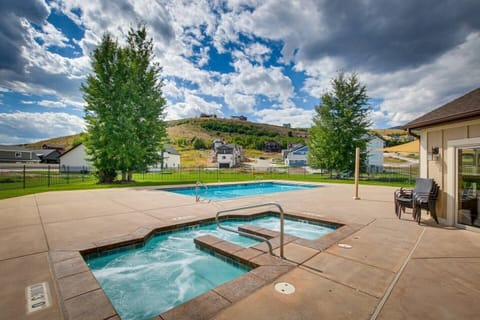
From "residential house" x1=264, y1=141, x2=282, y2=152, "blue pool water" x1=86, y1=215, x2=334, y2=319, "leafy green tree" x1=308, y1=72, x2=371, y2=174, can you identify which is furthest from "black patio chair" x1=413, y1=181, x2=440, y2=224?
"residential house" x1=264, y1=141, x2=282, y2=152

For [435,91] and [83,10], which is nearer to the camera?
[83,10]

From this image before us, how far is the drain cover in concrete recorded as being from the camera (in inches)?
85.7

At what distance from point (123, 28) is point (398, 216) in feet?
64.6

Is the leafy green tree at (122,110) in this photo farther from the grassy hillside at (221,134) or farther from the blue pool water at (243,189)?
the grassy hillside at (221,134)

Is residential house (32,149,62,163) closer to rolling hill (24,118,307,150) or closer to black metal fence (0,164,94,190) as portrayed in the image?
black metal fence (0,164,94,190)

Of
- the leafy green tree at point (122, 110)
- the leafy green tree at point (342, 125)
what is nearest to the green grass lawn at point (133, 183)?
the leafy green tree at point (122, 110)

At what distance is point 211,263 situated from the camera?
12.9 ft

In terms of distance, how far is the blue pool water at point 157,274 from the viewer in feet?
9.96

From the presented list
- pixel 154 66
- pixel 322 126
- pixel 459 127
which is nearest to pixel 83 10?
pixel 154 66

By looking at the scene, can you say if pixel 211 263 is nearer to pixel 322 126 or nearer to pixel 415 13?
pixel 415 13

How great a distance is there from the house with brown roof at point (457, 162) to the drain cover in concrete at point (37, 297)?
7.47 m

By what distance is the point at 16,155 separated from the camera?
4188 cm

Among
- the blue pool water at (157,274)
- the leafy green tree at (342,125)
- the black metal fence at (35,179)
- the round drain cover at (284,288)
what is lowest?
the blue pool water at (157,274)

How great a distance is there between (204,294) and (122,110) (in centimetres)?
1534
